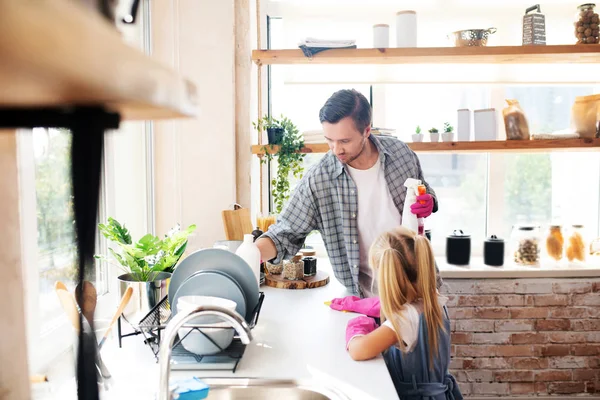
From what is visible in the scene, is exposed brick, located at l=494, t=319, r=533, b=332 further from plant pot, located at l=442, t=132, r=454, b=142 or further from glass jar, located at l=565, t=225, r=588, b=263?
plant pot, located at l=442, t=132, r=454, b=142

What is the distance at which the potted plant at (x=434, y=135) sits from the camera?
2.76m

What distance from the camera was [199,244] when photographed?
2459 millimetres

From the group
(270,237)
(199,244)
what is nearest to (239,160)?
(199,244)

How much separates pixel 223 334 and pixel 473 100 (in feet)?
7.70

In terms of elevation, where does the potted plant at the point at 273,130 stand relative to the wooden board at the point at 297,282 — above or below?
above

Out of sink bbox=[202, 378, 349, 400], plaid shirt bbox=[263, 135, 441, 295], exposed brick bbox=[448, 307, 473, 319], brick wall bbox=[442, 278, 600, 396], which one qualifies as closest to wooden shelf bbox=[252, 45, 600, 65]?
plaid shirt bbox=[263, 135, 441, 295]

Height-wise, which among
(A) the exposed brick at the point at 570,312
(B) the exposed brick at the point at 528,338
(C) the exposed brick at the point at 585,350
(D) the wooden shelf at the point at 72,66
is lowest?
(C) the exposed brick at the point at 585,350

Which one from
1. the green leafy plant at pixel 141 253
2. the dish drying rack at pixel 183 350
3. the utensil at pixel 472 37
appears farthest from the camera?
the utensil at pixel 472 37

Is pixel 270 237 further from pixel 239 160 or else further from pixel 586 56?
pixel 586 56

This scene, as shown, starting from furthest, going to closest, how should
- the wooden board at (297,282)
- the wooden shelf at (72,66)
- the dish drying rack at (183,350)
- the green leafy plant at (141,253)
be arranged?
the wooden board at (297,282)
the green leafy plant at (141,253)
the dish drying rack at (183,350)
the wooden shelf at (72,66)

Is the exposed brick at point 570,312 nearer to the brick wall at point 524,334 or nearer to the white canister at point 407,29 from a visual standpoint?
the brick wall at point 524,334

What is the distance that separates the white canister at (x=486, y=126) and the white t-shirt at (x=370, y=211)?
1021mm

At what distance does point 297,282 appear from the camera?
219 cm

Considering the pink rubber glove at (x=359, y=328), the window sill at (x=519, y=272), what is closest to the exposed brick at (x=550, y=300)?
the window sill at (x=519, y=272)
